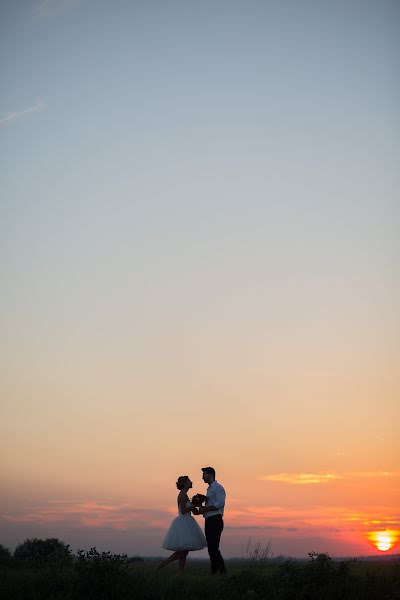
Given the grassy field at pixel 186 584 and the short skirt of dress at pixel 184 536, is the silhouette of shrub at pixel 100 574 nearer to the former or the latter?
the grassy field at pixel 186 584

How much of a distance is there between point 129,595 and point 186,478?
495cm

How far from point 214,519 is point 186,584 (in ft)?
8.68

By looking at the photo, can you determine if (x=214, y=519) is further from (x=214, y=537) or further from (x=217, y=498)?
(x=217, y=498)

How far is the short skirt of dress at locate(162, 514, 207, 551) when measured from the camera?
22219 millimetres

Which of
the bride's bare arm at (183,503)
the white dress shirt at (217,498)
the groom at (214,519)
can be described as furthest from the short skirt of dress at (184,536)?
the white dress shirt at (217,498)

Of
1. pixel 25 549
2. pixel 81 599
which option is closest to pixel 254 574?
pixel 81 599

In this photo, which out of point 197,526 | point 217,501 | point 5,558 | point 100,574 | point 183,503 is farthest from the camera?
point 5,558

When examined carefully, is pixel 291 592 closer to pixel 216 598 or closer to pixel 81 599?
pixel 216 598

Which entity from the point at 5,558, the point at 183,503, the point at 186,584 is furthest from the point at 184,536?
the point at 5,558

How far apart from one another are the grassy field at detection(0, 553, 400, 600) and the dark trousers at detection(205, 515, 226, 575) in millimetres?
1795

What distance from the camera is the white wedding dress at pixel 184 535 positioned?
22.2 m

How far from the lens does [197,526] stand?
22.7m

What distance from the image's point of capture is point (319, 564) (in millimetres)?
19219

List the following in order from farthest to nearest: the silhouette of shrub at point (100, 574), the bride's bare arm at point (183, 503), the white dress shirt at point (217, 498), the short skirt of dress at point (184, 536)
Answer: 1. the bride's bare arm at point (183, 503)
2. the short skirt of dress at point (184, 536)
3. the white dress shirt at point (217, 498)
4. the silhouette of shrub at point (100, 574)
